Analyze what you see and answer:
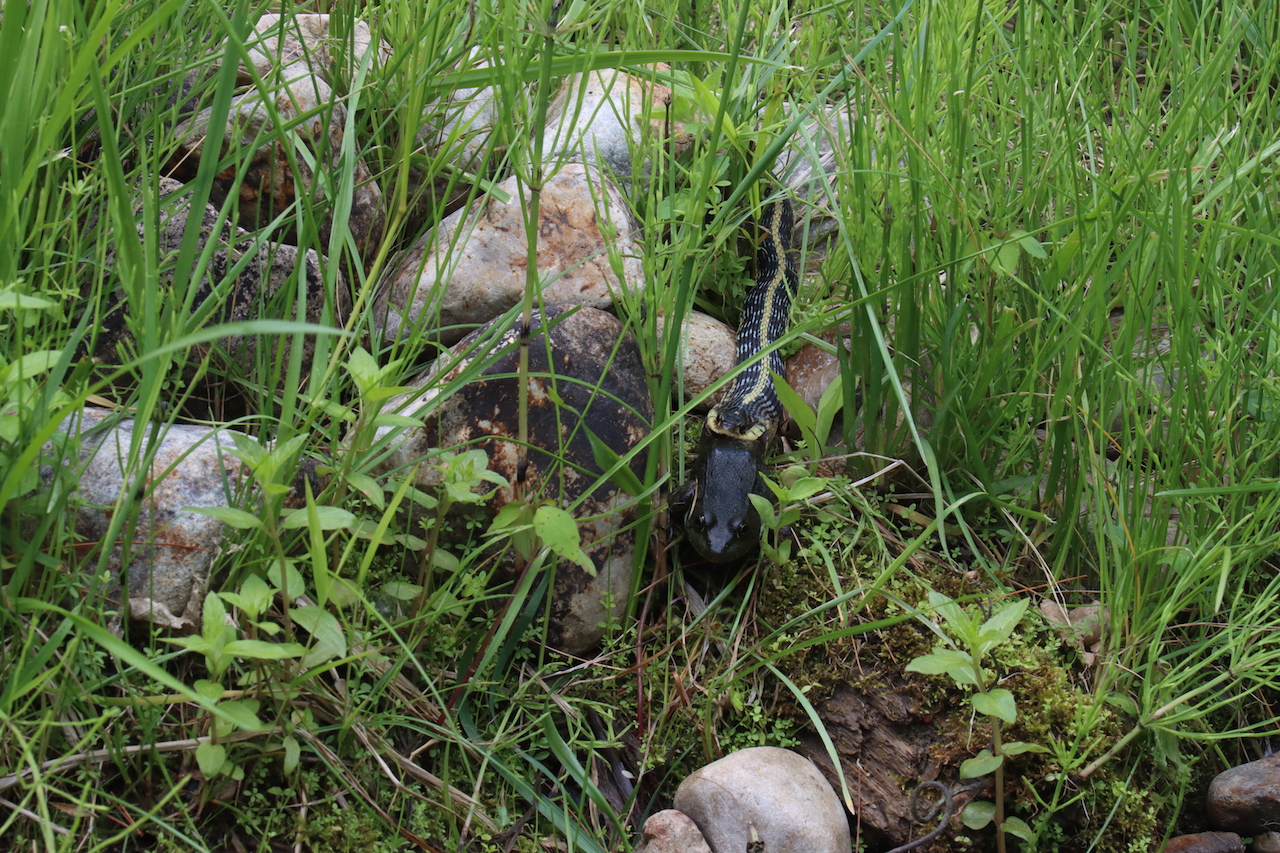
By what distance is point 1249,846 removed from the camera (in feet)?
6.24

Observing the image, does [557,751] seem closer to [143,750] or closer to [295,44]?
[143,750]

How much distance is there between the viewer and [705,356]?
279cm

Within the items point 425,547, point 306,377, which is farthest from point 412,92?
point 425,547

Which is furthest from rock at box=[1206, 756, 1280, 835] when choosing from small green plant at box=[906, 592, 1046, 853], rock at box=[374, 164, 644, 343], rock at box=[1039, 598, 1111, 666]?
rock at box=[374, 164, 644, 343]

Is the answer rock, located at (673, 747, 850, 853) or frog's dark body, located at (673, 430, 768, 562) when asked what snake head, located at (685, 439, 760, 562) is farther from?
rock, located at (673, 747, 850, 853)

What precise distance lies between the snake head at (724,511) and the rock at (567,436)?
156 millimetres

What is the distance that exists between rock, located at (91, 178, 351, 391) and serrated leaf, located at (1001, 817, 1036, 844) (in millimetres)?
1715

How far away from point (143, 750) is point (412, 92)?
1.31 meters

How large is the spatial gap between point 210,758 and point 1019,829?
58.0 inches

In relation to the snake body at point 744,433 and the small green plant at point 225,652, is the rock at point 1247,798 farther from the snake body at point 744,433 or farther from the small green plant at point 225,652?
the small green plant at point 225,652

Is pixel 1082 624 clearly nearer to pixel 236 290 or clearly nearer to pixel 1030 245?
pixel 1030 245

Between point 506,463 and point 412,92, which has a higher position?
point 412,92

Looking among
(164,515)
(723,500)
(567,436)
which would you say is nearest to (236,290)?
(164,515)

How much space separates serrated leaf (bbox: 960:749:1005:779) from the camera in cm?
169
